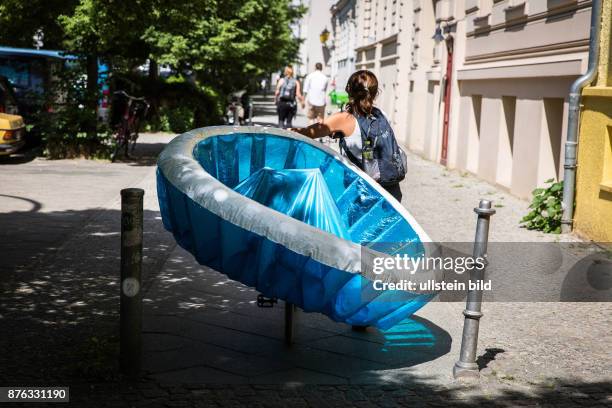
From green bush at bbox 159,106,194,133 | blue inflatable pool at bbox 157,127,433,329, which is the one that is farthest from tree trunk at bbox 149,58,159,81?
blue inflatable pool at bbox 157,127,433,329

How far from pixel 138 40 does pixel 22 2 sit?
8.07 m

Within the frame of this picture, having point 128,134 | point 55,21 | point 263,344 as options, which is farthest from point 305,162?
point 55,21

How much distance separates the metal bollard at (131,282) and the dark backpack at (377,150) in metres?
2.15

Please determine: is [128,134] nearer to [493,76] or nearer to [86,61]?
[86,61]

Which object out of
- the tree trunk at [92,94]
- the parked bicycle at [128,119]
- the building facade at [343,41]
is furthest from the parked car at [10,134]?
the building facade at [343,41]

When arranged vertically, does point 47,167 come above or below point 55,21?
below

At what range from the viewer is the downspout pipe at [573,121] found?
36.2ft

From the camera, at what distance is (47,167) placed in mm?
17344

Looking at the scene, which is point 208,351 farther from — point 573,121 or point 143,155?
point 143,155

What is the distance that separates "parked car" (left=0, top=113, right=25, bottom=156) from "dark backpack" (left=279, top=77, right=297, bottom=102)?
23.8ft

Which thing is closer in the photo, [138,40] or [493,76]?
[493,76]

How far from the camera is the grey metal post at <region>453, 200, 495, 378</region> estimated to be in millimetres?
5617

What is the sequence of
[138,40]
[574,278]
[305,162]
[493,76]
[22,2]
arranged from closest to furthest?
[305,162] → [574,278] → [493,76] → [22,2] → [138,40]

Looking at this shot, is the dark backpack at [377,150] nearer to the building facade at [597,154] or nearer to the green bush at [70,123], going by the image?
the building facade at [597,154]
